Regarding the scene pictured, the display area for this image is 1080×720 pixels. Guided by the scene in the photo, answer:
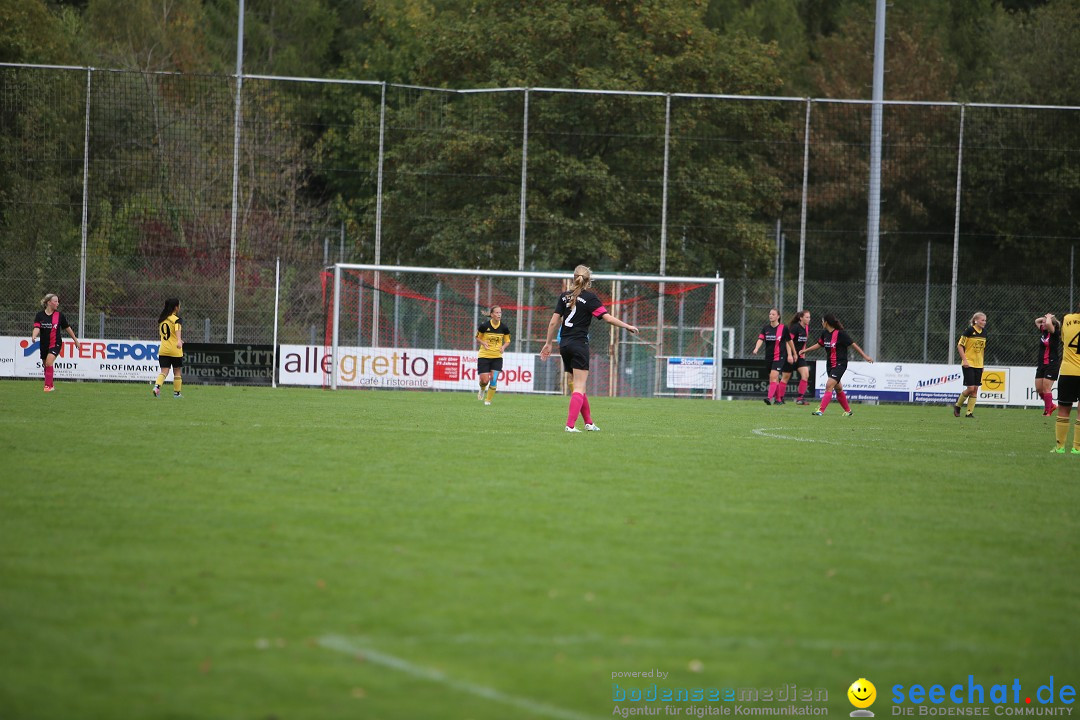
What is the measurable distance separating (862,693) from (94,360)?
29.6 m

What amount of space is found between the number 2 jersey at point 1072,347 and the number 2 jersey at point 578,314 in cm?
576

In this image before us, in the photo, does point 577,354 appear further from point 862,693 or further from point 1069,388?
point 862,693

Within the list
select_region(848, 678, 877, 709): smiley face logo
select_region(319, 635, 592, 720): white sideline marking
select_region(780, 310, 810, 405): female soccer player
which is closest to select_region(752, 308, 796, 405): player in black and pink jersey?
select_region(780, 310, 810, 405): female soccer player

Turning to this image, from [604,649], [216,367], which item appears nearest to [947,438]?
[604,649]

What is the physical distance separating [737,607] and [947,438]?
12928 mm

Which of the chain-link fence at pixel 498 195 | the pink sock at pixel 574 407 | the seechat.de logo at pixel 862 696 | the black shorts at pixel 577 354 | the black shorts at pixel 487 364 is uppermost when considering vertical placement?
the chain-link fence at pixel 498 195

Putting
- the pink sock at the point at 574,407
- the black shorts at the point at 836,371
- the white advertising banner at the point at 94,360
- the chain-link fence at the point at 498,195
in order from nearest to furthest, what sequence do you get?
1. the pink sock at the point at 574,407
2. the black shorts at the point at 836,371
3. the white advertising banner at the point at 94,360
4. the chain-link fence at the point at 498,195

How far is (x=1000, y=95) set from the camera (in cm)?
5197

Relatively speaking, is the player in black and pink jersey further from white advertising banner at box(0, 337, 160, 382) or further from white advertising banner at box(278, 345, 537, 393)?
white advertising banner at box(0, 337, 160, 382)

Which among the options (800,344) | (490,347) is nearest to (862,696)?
(490,347)

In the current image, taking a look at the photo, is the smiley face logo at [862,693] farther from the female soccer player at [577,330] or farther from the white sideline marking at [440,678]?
the female soccer player at [577,330]

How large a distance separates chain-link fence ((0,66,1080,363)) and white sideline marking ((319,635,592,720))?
2803cm

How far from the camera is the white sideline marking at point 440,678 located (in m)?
4.83

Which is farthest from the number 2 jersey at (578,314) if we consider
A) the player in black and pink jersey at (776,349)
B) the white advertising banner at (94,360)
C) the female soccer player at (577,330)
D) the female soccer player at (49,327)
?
the white advertising banner at (94,360)
